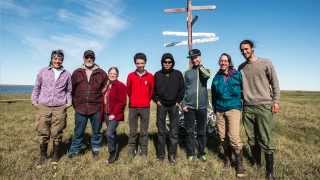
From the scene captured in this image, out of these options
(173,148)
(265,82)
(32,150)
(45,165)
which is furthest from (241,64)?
(32,150)

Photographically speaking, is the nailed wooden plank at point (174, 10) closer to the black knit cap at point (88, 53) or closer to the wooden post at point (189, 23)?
the wooden post at point (189, 23)

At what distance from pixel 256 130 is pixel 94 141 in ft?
14.2

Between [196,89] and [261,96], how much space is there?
1.80 metres

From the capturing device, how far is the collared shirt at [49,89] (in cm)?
786

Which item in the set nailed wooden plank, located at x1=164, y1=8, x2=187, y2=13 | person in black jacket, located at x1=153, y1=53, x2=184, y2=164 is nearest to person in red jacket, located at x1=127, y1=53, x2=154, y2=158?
person in black jacket, located at x1=153, y1=53, x2=184, y2=164

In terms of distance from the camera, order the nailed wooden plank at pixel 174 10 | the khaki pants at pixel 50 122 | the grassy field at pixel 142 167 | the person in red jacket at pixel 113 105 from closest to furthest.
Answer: the grassy field at pixel 142 167 → the khaki pants at pixel 50 122 → the person in red jacket at pixel 113 105 → the nailed wooden plank at pixel 174 10

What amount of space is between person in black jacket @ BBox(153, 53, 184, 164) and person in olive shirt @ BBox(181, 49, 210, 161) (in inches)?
8.8

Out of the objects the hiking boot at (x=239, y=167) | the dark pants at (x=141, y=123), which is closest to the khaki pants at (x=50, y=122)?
the dark pants at (x=141, y=123)

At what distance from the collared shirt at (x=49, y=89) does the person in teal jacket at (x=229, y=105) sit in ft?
12.5

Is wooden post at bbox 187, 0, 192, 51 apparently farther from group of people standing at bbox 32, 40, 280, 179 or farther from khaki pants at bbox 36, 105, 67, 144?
khaki pants at bbox 36, 105, 67, 144

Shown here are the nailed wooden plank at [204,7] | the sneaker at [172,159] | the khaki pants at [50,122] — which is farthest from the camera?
the nailed wooden plank at [204,7]

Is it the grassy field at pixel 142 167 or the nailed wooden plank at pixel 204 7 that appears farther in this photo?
the nailed wooden plank at pixel 204 7

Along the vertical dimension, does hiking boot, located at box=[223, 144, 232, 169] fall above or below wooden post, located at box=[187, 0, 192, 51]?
below

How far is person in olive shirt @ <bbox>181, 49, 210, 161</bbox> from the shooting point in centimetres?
836
